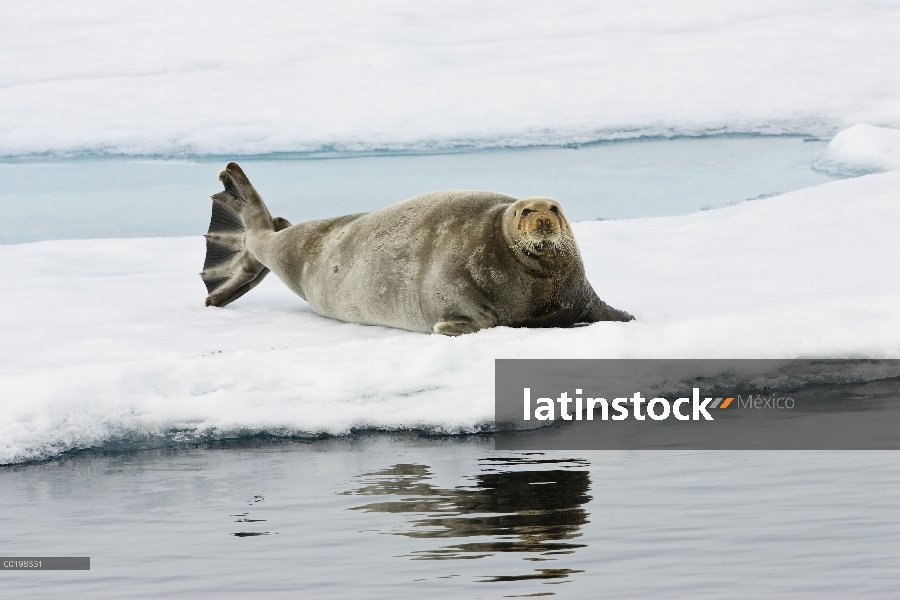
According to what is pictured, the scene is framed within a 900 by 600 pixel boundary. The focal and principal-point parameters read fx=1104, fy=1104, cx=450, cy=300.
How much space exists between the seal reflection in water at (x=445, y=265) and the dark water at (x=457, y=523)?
5.83 ft

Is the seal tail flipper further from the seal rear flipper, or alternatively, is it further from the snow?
the snow

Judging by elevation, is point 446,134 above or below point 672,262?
above

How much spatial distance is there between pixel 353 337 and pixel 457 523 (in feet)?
9.90

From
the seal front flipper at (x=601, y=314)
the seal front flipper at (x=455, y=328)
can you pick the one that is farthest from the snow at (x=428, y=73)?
the seal front flipper at (x=455, y=328)

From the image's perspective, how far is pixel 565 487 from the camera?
9.48ft

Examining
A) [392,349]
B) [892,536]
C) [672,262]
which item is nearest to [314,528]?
[892,536]

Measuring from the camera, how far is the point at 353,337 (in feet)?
18.0

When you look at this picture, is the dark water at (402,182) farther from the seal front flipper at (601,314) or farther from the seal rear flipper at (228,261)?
the seal front flipper at (601,314)

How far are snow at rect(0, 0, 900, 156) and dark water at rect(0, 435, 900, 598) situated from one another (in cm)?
929

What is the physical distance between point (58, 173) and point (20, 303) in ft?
29.2

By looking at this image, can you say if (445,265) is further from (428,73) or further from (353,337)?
(428,73)

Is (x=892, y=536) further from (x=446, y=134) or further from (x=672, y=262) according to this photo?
(x=446, y=134)

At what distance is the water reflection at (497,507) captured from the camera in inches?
91.0

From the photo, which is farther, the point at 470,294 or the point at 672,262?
the point at 672,262
